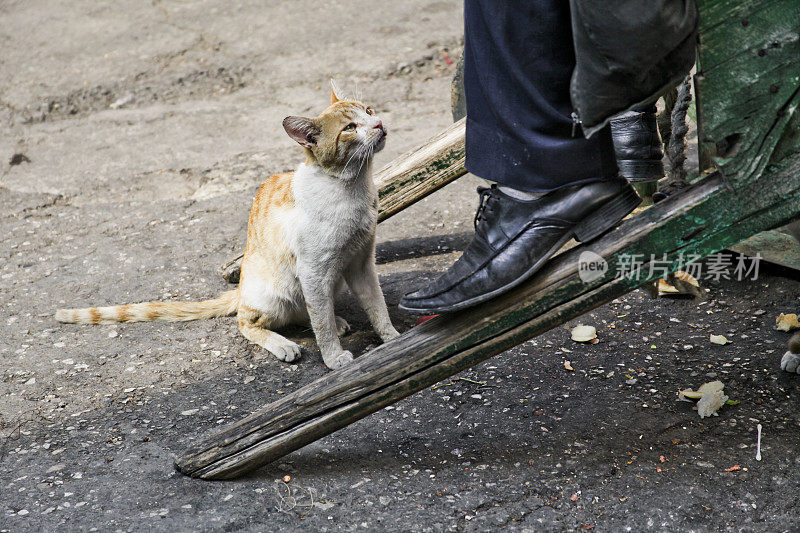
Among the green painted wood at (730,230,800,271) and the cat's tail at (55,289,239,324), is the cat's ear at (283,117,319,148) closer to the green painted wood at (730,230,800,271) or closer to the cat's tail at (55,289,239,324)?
the cat's tail at (55,289,239,324)

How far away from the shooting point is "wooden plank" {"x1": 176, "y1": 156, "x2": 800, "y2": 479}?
157cm

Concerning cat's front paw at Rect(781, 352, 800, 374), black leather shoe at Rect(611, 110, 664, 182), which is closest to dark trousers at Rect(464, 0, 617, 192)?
black leather shoe at Rect(611, 110, 664, 182)

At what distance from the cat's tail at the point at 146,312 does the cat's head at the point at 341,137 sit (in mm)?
784

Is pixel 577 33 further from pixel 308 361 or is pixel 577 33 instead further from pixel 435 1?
pixel 435 1

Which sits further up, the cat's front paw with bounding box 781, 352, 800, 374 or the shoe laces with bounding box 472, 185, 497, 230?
the shoe laces with bounding box 472, 185, 497, 230

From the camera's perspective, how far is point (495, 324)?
177 centimetres

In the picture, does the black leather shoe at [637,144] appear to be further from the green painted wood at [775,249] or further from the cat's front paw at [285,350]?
the cat's front paw at [285,350]

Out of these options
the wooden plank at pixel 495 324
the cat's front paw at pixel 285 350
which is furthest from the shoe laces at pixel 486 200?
the cat's front paw at pixel 285 350

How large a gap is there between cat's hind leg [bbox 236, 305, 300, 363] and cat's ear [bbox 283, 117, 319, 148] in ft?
2.28

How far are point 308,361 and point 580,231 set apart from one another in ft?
4.30

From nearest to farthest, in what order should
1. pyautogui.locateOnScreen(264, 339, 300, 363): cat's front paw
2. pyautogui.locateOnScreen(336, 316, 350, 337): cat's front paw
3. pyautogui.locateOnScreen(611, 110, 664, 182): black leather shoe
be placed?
pyautogui.locateOnScreen(611, 110, 664, 182): black leather shoe
pyautogui.locateOnScreen(264, 339, 300, 363): cat's front paw
pyautogui.locateOnScreen(336, 316, 350, 337): cat's front paw

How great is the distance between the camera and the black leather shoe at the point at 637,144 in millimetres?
1998

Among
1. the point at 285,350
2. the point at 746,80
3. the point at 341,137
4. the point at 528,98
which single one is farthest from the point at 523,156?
the point at 285,350

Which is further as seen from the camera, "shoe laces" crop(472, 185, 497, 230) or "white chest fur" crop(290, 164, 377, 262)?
"white chest fur" crop(290, 164, 377, 262)
